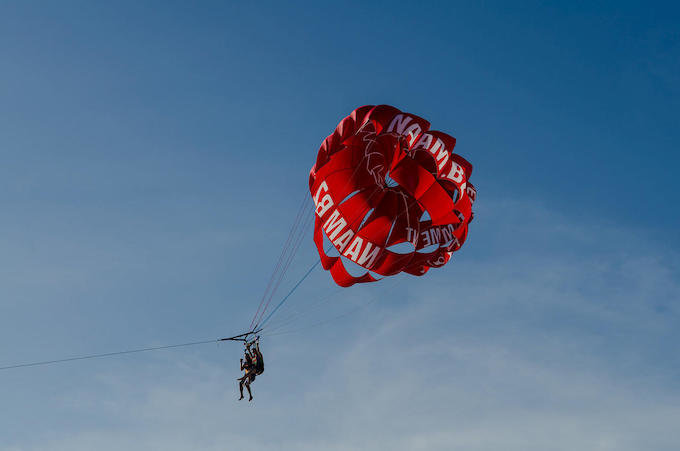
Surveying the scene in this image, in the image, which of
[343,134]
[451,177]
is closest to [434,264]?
[451,177]

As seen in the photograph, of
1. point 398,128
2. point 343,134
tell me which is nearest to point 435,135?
point 398,128

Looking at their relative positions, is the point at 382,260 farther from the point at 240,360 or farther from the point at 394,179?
the point at 240,360

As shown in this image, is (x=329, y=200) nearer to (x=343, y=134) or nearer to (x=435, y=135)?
(x=343, y=134)

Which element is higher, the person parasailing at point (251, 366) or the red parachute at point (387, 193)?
the red parachute at point (387, 193)

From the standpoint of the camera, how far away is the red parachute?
24.5 m

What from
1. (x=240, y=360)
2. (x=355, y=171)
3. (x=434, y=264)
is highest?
(x=355, y=171)

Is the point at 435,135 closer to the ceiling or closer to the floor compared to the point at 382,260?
closer to the ceiling

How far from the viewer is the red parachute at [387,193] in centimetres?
2445

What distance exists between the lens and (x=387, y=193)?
26.8 metres

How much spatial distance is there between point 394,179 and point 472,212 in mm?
2759

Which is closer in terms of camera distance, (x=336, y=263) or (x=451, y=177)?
(x=451, y=177)

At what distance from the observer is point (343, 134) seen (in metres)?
24.4

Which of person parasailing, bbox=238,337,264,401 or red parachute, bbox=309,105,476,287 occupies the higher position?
red parachute, bbox=309,105,476,287

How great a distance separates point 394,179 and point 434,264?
3.03m
